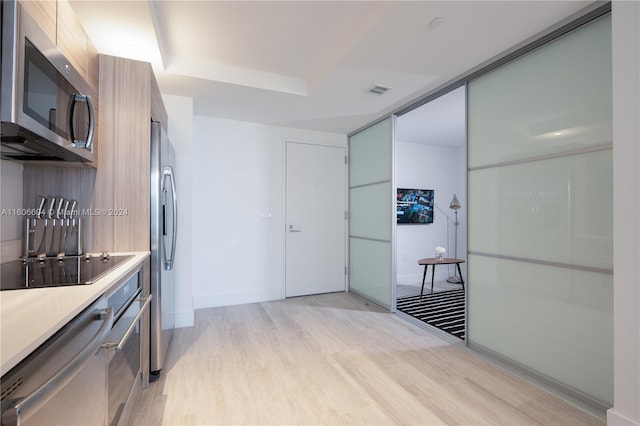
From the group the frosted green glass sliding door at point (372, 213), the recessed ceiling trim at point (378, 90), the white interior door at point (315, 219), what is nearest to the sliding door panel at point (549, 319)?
the frosted green glass sliding door at point (372, 213)

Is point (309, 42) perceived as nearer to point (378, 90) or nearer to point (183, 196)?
point (378, 90)

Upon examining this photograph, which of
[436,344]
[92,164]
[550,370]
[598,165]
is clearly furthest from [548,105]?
[92,164]

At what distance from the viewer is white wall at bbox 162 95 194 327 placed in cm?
321

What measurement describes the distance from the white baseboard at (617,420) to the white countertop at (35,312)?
2.39 metres

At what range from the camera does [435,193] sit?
216 inches

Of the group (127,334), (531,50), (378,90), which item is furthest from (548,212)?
(127,334)

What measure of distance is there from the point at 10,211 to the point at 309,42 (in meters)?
2.22

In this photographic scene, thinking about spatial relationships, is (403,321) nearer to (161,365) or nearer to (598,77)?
(161,365)

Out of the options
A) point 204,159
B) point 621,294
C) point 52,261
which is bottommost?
point 621,294

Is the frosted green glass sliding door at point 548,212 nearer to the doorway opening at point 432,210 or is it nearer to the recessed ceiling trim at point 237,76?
the recessed ceiling trim at point 237,76

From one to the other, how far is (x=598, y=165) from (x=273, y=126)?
3397 mm

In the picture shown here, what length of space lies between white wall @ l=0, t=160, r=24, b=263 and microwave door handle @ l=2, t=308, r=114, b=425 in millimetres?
981

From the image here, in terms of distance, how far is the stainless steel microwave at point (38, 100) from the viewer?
1.06m

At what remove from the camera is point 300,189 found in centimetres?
434
